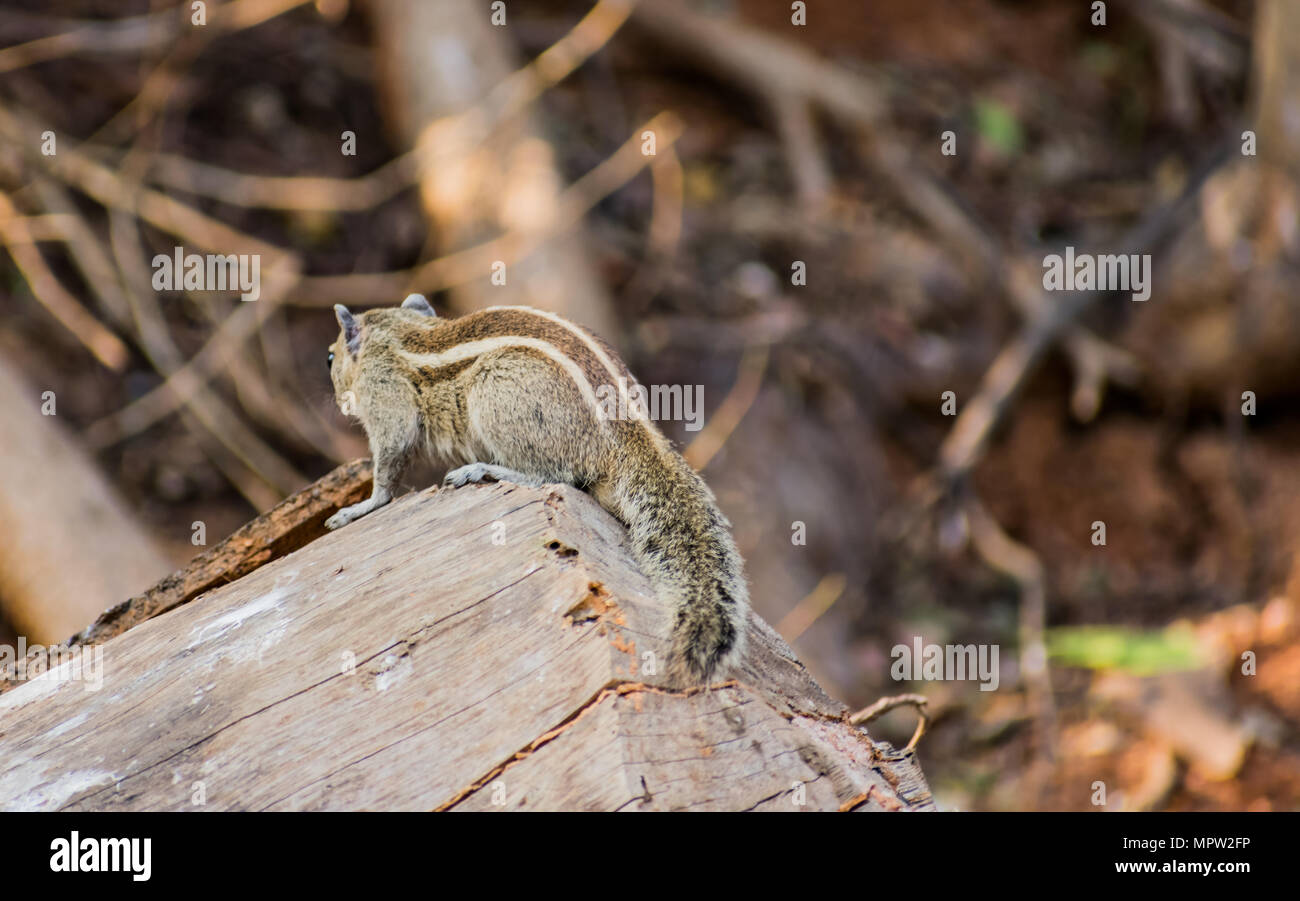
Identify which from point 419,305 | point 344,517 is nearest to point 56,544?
point 419,305

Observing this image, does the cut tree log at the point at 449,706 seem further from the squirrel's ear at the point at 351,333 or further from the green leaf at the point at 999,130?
the green leaf at the point at 999,130

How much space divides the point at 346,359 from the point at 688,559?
2.00 m

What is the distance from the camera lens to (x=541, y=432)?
3744 millimetres

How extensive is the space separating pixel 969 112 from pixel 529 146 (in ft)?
15.6

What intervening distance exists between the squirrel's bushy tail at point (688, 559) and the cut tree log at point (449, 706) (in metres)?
0.06

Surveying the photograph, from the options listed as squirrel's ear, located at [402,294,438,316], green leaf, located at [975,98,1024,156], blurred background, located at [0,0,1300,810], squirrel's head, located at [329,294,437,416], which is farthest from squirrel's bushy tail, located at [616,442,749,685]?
green leaf, located at [975,98,1024,156]

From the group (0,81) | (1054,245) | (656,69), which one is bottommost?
(1054,245)

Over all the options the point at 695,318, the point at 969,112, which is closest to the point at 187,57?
the point at 695,318

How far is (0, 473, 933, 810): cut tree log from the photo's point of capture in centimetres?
243

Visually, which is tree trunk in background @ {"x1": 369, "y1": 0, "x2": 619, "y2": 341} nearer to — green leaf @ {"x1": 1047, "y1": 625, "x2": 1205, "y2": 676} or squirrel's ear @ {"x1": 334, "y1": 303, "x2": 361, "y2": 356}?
squirrel's ear @ {"x1": 334, "y1": 303, "x2": 361, "y2": 356}

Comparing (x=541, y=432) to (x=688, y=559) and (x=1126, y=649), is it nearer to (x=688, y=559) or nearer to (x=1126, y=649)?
(x=688, y=559)

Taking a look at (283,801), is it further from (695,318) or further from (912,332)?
(912,332)

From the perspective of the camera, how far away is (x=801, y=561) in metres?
7.96
